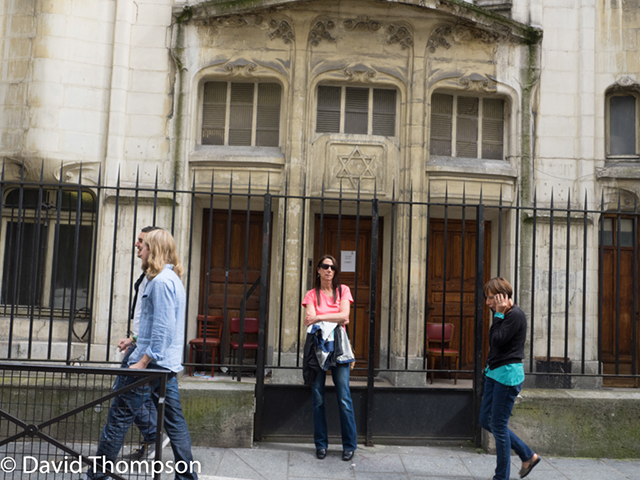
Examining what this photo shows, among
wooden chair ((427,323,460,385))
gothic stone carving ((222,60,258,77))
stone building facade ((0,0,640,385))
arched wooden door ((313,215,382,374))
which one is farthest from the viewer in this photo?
arched wooden door ((313,215,382,374))

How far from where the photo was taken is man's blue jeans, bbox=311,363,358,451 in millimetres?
5309

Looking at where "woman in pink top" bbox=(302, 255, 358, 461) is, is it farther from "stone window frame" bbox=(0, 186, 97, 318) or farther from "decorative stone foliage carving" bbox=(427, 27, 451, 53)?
"decorative stone foliage carving" bbox=(427, 27, 451, 53)

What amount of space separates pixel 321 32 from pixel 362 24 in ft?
2.05

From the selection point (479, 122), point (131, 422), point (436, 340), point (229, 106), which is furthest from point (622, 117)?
point (131, 422)

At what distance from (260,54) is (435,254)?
4103 millimetres

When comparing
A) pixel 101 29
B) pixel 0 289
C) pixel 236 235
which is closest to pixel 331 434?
pixel 236 235

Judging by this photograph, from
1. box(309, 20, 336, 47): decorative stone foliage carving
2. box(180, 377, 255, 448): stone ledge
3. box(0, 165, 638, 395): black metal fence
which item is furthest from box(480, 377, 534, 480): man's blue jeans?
box(309, 20, 336, 47): decorative stone foliage carving

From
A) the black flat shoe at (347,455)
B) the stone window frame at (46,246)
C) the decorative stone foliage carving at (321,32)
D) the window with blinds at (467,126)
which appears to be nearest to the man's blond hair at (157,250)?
the black flat shoe at (347,455)

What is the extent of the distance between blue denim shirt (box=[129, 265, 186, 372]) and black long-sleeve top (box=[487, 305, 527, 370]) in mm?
2463

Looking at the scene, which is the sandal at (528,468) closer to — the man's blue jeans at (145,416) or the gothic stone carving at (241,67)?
the man's blue jeans at (145,416)

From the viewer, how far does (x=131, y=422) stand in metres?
4.01

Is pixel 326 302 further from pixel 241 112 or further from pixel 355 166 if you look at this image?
pixel 241 112

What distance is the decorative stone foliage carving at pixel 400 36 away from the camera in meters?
8.88

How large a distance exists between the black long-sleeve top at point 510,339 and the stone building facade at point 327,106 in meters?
3.64
